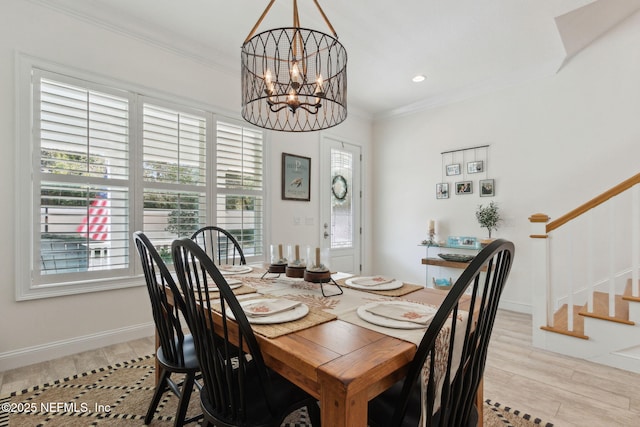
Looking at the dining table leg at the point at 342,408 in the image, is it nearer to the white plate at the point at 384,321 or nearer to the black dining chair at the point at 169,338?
the white plate at the point at 384,321

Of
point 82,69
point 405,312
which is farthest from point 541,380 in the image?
point 82,69

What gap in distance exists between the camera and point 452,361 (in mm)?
979

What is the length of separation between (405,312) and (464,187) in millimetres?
3303

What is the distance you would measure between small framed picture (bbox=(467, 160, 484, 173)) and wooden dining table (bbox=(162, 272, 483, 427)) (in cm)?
349

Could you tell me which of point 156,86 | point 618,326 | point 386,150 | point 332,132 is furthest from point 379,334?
point 386,150

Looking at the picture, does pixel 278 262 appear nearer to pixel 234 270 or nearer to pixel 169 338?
Result: pixel 234 270

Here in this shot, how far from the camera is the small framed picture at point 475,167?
3.95 meters

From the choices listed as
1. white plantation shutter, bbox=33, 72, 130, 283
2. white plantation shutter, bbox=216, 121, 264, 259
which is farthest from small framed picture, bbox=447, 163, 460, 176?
white plantation shutter, bbox=33, 72, 130, 283

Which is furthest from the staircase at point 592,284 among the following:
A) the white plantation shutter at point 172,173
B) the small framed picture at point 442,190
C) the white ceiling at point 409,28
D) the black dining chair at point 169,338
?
the white plantation shutter at point 172,173

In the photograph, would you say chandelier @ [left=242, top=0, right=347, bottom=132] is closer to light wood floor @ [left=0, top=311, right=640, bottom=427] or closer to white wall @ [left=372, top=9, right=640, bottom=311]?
light wood floor @ [left=0, top=311, right=640, bottom=427]

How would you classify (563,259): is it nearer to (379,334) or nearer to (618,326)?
(618,326)

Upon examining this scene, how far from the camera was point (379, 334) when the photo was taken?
1.07 meters

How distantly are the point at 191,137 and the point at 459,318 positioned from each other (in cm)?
287

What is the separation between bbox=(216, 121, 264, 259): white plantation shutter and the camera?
11.0 ft
